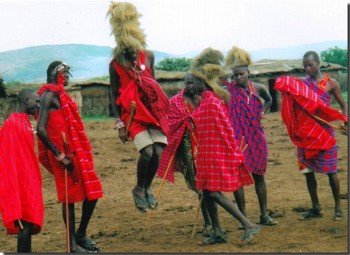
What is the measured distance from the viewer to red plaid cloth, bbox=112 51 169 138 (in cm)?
682

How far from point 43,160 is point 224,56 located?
224cm

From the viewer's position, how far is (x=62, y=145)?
254 inches

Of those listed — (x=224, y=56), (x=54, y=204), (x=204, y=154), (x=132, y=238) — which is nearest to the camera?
(x=204, y=154)

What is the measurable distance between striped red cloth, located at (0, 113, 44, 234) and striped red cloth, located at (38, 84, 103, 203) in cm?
42

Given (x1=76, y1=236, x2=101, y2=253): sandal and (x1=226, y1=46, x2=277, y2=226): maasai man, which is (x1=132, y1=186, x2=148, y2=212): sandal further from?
(x1=226, y1=46, x2=277, y2=226): maasai man

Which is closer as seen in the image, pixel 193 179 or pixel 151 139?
pixel 151 139

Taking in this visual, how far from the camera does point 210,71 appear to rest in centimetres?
674

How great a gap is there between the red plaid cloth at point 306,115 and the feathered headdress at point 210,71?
1231mm

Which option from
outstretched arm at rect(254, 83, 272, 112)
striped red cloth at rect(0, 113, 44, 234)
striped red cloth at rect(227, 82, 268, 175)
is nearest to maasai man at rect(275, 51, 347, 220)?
outstretched arm at rect(254, 83, 272, 112)

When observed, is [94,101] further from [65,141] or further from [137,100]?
[65,141]

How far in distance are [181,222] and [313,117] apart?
2164 mm

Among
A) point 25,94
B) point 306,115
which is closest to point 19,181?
point 25,94

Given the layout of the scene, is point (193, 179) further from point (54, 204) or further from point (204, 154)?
point (54, 204)

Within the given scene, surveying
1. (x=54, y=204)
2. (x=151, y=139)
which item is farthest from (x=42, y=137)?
(x=54, y=204)
